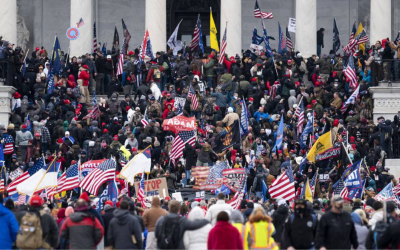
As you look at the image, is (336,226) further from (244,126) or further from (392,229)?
Result: (244,126)

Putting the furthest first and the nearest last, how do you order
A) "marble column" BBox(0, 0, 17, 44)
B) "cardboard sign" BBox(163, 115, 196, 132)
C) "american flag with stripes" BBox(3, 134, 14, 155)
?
1. "marble column" BBox(0, 0, 17, 44)
2. "american flag with stripes" BBox(3, 134, 14, 155)
3. "cardboard sign" BBox(163, 115, 196, 132)

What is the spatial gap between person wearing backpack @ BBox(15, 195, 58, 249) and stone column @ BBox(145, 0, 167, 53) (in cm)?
3284

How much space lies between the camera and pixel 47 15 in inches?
2549

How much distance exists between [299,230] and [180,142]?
1807 centimetres

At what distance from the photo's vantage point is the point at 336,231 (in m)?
25.1

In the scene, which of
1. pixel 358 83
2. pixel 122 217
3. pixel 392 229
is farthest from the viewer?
pixel 358 83

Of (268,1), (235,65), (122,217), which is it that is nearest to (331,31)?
(268,1)

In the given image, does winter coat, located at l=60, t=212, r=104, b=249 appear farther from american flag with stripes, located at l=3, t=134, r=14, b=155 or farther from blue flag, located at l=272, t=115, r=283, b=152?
american flag with stripes, located at l=3, t=134, r=14, b=155

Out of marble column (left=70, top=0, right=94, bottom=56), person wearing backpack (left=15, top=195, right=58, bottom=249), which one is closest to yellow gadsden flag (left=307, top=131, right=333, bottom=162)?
person wearing backpack (left=15, top=195, right=58, bottom=249)

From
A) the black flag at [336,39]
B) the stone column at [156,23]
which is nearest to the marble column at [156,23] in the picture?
the stone column at [156,23]

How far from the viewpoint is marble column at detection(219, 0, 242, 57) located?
57250 mm

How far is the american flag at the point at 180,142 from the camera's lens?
1699 inches

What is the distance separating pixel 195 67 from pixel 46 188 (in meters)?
16.8

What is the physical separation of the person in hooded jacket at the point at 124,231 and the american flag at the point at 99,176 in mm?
8733
